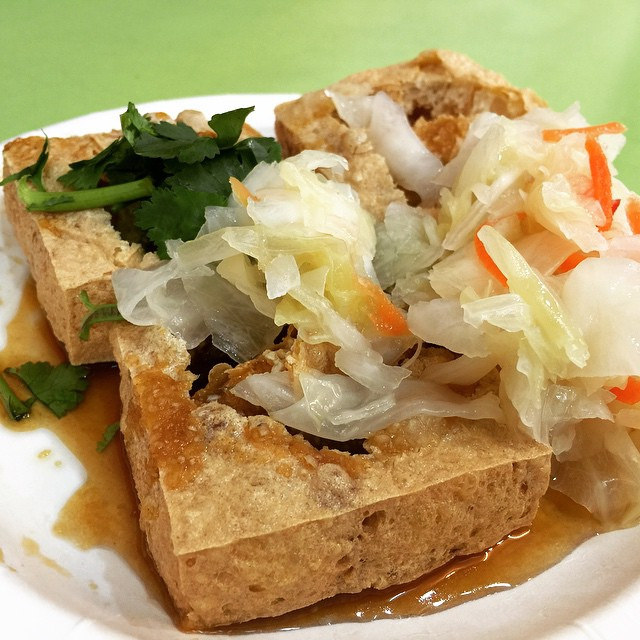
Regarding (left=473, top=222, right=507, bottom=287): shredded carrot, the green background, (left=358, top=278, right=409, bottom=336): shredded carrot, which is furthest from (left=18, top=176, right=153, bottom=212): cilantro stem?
the green background

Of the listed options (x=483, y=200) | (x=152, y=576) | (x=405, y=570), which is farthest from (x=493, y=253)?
(x=152, y=576)

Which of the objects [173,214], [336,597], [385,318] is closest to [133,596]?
[336,597]

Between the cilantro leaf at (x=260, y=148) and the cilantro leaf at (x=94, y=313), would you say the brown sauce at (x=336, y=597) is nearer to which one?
the cilantro leaf at (x=94, y=313)

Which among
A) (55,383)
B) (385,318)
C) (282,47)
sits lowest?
(55,383)

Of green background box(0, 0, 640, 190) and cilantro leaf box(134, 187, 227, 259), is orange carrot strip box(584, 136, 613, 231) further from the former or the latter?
green background box(0, 0, 640, 190)

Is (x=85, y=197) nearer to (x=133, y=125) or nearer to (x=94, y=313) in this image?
(x=133, y=125)

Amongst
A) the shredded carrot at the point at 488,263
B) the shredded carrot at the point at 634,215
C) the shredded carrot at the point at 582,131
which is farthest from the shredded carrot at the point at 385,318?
the shredded carrot at the point at 582,131
